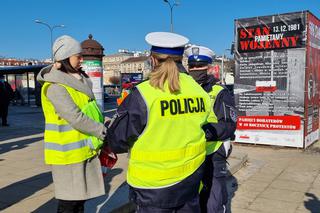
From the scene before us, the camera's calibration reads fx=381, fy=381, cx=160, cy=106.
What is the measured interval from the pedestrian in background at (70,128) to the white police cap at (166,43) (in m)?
0.79

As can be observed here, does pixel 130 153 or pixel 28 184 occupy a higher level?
pixel 130 153

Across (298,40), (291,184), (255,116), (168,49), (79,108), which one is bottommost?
(291,184)

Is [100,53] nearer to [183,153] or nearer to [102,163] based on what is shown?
[102,163]

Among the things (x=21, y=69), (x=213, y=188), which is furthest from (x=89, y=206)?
(x=21, y=69)

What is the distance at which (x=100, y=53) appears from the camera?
5812 millimetres

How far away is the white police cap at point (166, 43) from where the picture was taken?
2275 mm

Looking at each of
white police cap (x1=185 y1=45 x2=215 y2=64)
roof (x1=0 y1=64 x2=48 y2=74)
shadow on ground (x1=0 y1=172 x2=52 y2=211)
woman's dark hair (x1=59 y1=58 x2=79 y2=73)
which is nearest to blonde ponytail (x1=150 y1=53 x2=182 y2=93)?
woman's dark hair (x1=59 y1=58 x2=79 y2=73)

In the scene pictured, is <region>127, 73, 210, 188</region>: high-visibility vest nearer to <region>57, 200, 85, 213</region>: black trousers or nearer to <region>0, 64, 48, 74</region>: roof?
<region>57, 200, 85, 213</region>: black trousers

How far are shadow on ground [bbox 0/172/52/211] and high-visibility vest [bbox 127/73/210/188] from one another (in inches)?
110

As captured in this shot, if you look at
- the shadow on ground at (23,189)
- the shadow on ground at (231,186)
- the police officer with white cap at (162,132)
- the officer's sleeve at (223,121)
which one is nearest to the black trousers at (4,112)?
the shadow on ground at (23,189)

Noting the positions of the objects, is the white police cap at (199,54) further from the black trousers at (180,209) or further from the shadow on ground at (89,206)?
the shadow on ground at (89,206)

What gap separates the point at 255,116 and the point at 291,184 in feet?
10.4

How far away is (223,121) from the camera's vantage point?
3.19m

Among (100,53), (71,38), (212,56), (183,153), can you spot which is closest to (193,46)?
(212,56)
